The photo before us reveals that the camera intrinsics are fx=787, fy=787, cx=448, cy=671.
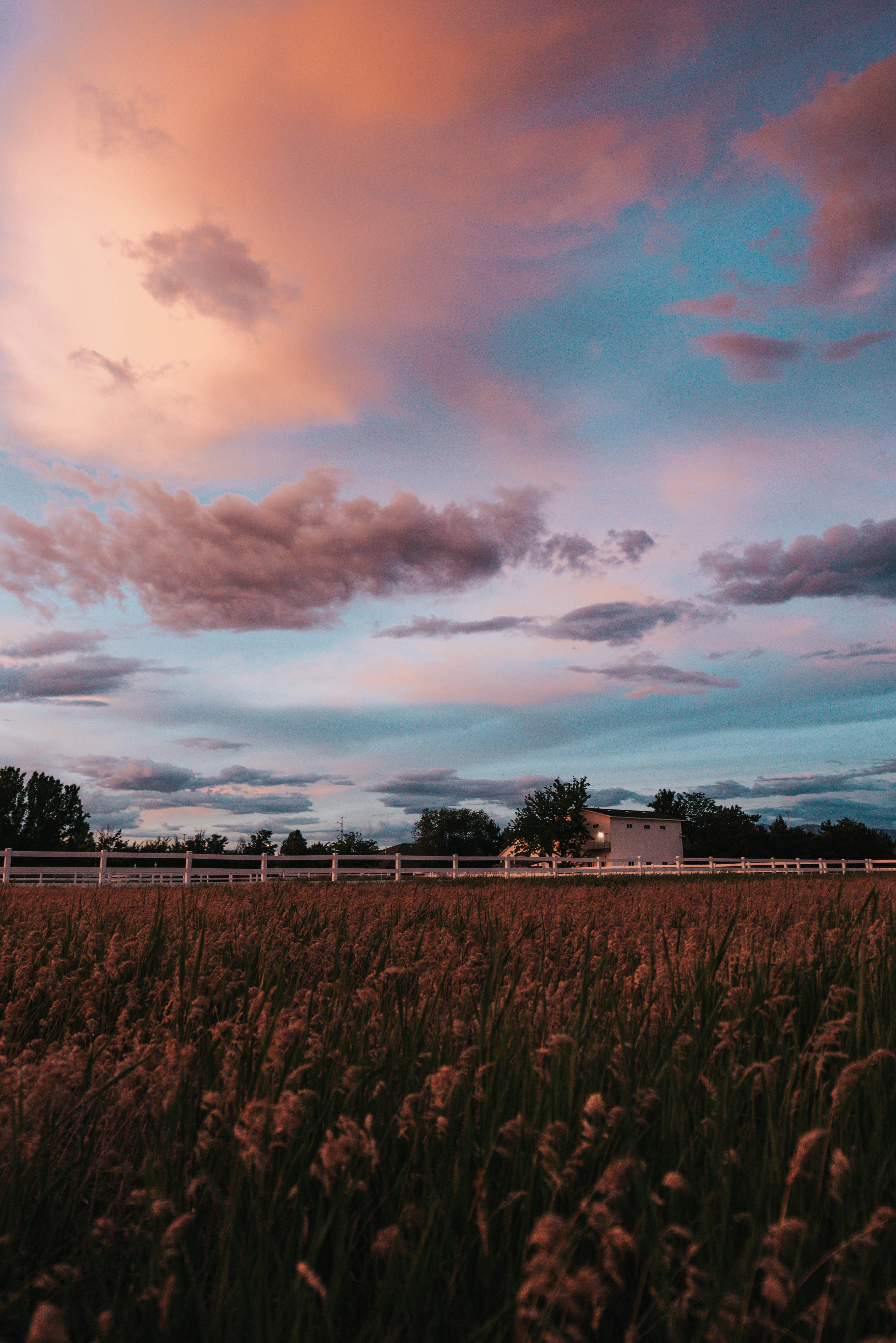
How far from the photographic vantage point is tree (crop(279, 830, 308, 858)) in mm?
129375

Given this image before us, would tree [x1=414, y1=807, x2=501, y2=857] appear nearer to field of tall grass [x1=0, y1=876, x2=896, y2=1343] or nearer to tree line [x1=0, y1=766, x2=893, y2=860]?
tree line [x1=0, y1=766, x2=893, y2=860]

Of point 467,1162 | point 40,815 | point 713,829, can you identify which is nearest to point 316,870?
point 467,1162

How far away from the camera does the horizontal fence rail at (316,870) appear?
75.2ft

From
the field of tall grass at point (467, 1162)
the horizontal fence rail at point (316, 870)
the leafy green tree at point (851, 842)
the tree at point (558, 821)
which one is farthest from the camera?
the leafy green tree at point (851, 842)

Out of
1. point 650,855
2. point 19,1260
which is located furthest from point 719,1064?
point 650,855

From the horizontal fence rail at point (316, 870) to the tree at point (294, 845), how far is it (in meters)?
86.0

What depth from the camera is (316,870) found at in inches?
1097

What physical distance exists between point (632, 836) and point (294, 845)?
6752cm

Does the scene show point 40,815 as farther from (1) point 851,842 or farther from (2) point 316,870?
(1) point 851,842

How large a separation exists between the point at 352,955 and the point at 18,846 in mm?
86327

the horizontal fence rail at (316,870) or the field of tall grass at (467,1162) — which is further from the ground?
the field of tall grass at (467,1162)

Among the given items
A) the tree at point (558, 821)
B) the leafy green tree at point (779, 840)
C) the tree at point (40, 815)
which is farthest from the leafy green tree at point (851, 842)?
the tree at point (40, 815)

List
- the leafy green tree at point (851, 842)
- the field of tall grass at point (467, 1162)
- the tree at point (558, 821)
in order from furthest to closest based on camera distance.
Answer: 1. the leafy green tree at point (851, 842)
2. the tree at point (558, 821)
3. the field of tall grass at point (467, 1162)

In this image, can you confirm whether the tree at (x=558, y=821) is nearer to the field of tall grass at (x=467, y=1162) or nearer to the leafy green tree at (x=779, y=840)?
the leafy green tree at (x=779, y=840)
